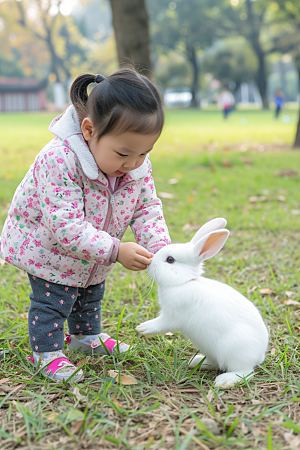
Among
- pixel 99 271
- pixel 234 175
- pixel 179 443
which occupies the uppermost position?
pixel 99 271

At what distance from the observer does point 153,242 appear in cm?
212

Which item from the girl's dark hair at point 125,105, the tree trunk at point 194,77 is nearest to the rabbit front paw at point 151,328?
the girl's dark hair at point 125,105

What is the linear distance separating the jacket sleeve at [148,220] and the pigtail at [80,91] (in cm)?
42

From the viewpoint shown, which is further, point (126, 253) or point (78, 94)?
point (78, 94)

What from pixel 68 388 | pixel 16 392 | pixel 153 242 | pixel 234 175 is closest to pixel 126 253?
pixel 153 242

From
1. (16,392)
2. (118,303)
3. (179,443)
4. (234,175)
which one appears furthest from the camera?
(234,175)

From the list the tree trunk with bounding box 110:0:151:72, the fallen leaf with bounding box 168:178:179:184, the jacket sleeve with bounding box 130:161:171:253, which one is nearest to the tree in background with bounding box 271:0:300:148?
the tree trunk with bounding box 110:0:151:72

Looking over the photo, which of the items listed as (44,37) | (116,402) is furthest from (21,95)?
(116,402)

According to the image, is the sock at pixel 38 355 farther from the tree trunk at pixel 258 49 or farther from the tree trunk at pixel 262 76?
the tree trunk at pixel 262 76

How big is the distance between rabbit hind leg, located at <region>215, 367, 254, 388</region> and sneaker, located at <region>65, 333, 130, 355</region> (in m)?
0.49

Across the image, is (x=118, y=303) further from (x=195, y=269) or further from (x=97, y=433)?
(x=97, y=433)

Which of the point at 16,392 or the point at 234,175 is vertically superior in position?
the point at 16,392

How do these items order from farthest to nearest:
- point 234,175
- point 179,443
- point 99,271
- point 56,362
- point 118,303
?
point 234,175 → point 118,303 → point 99,271 → point 56,362 → point 179,443

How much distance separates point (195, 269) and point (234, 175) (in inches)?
171
